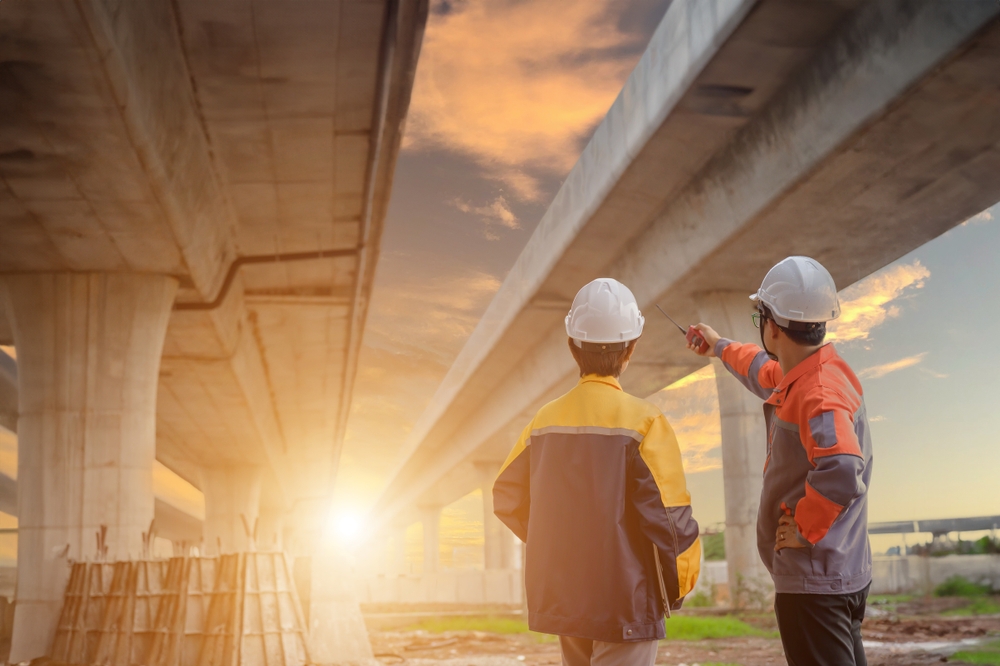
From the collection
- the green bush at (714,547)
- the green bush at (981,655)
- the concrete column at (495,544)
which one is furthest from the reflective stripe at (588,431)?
the green bush at (714,547)

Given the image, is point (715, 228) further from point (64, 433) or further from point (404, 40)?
point (64, 433)

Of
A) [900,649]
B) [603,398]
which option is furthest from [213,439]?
[603,398]

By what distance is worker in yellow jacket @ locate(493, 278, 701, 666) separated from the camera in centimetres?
364

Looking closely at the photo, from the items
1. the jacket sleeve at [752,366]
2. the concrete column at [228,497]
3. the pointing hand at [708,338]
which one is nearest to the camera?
the jacket sleeve at [752,366]

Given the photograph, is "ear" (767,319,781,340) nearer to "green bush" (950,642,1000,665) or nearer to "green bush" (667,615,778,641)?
"green bush" (950,642,1000,665)

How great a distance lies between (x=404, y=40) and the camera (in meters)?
11.0

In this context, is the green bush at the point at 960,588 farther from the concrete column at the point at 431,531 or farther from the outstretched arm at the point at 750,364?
the concrete column at the point at 431,531

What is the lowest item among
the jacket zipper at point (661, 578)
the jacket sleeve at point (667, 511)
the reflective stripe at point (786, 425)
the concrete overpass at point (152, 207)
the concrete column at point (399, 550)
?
the concrete column at point (399, 550)

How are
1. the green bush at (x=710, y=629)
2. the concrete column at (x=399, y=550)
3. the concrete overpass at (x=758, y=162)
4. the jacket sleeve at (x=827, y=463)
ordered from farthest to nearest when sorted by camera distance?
the concrete column at (x=399, y=550) → the green bush at (x=710, y=629) → the concrete overpass at (x=758, y=162) → the jacket sleeve at (x=827, y=463)

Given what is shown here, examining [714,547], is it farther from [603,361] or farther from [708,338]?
[603,361]

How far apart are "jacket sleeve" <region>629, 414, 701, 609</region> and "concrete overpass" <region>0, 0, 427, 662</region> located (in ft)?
21.0

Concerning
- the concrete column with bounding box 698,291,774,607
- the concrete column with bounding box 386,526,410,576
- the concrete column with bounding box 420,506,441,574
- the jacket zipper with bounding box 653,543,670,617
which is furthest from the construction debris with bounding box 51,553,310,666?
the concrete column with bounding box 386,526,410,576

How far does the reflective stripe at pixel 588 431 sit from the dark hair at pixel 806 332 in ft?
2.69

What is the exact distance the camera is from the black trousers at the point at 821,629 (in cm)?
355
